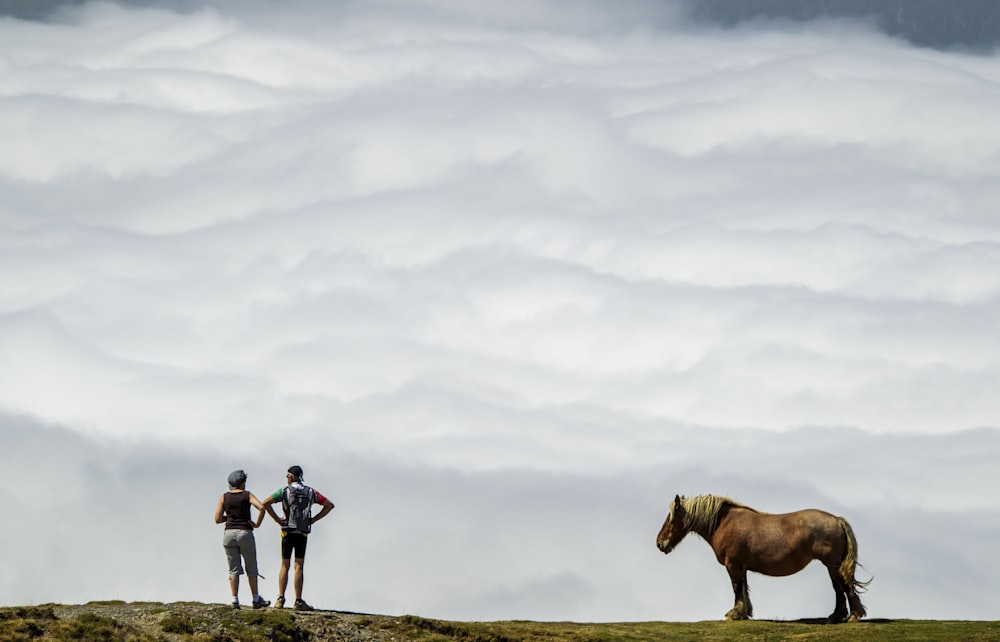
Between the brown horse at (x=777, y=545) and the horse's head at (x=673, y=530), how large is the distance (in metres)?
0.33

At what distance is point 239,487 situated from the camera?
104ft

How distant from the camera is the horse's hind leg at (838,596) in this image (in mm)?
39844

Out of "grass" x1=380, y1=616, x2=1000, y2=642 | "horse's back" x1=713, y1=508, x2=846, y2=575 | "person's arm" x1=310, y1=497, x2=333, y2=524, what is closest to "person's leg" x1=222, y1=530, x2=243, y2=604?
"person's arm" x1=310, y1=497, x2=333, y2=524

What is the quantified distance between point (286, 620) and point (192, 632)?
2.08 meters

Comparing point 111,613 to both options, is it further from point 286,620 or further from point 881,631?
point 881,631

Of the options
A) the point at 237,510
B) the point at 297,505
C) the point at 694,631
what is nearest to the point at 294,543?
the point at 297,505

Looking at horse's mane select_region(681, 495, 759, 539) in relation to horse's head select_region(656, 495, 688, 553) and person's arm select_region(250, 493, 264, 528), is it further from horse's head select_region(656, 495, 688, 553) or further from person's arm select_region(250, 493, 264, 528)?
person's arm select_region(250, 493, 264, 528)

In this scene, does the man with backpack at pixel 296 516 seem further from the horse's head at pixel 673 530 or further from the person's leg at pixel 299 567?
the horse's head at pixel 673 530

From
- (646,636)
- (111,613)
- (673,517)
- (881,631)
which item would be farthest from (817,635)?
(111,613)

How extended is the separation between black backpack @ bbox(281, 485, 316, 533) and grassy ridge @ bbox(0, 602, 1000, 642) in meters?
2.04

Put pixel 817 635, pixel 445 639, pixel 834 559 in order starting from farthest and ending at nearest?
1. pixel 834 559
2. pixel 817 635
3. pixel 445 639

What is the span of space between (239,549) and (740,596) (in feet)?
53.5

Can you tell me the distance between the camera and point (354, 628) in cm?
3219

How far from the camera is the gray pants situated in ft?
103
